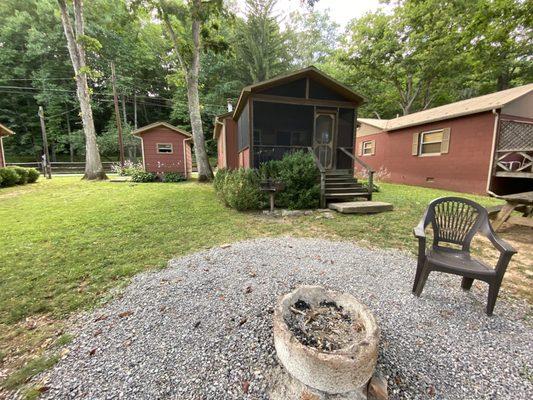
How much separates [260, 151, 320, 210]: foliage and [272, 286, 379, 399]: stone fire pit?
4.71m

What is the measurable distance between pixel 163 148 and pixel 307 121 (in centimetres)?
1136

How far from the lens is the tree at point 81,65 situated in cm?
1248

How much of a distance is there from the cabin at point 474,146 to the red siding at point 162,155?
44.8ft

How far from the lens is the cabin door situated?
29.8ft

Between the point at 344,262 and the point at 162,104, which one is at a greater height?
the point at 162,104

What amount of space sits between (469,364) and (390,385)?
0.70 m

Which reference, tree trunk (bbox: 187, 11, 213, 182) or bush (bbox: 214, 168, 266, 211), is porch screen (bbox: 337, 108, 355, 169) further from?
tree trunk (bbox: 187, 11, 213, 182)

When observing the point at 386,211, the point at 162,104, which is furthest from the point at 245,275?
the point at 162,104

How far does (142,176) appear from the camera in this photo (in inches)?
583

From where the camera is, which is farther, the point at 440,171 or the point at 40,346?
the point at 440,171

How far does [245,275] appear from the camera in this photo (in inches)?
115

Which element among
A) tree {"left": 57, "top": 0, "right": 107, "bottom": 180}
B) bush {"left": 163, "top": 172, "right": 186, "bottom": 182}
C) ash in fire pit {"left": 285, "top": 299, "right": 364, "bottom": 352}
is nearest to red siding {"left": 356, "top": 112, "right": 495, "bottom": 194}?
ash in fire pit {"left": 285, "top": 299, "right": 364, "bottom": 352}

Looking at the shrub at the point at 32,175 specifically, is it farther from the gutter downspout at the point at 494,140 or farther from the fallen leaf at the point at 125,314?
the gutter downspout at the point at 494,140

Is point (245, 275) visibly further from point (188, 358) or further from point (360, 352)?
point (360, 352)
